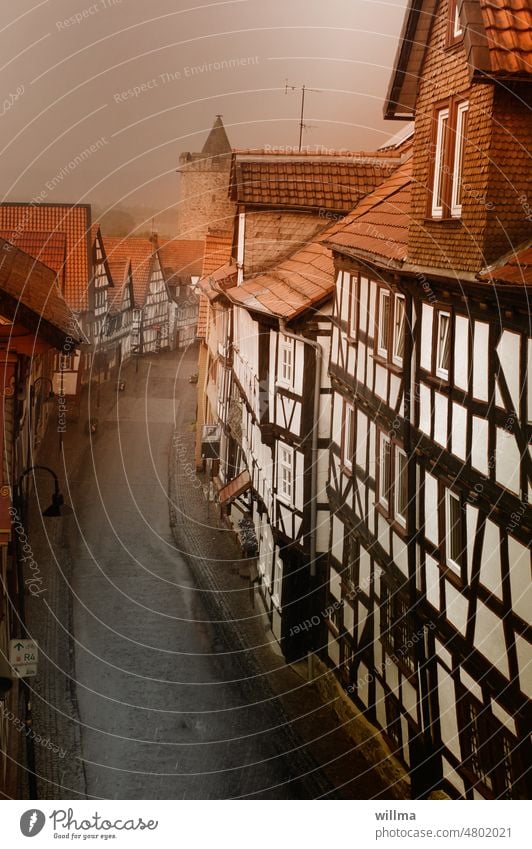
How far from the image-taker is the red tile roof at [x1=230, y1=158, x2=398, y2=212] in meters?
14.2

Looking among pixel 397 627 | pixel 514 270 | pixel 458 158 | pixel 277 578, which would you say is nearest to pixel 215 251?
pixel 277 578

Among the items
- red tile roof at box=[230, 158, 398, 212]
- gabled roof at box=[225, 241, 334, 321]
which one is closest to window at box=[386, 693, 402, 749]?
gabled roof at box=[225, 241, 334, 321]

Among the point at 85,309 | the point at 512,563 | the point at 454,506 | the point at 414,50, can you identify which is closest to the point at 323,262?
the point at 414,50

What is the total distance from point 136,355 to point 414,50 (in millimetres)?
25014

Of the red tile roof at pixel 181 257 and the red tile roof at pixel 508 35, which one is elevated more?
the red tile roof at pixel 508 35

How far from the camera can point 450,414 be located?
319 inches

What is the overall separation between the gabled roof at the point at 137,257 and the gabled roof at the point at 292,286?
1556 cm

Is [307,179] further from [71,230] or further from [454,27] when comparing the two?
[71,230]

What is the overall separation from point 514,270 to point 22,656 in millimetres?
5083

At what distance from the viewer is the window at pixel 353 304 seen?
10930mm

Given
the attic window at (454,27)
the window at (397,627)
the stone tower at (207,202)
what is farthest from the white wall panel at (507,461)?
the stone tower at (207,202)

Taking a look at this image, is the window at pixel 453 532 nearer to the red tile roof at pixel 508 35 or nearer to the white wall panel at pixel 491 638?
the white wall panel at pixel 491 638

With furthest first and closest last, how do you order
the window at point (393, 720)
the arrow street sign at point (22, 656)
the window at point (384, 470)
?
1. the window at point (384, 470)
2. the window at point (393, 720)
3. the arrow street sign at point (22, 656)
